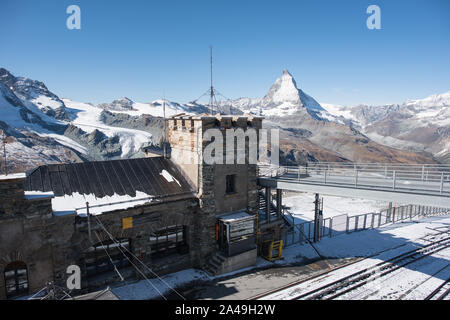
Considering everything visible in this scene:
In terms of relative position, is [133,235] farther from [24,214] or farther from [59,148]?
[59,148]

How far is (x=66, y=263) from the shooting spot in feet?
43.8

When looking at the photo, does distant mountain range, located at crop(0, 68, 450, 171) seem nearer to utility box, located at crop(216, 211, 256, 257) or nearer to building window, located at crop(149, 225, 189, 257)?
utility box, located at crop(216, 211, 256, 257)

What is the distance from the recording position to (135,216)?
15047 mm

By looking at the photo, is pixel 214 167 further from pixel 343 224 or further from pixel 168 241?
pixel 343 224

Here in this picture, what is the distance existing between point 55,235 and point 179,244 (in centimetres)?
685

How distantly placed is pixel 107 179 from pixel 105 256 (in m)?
4.10

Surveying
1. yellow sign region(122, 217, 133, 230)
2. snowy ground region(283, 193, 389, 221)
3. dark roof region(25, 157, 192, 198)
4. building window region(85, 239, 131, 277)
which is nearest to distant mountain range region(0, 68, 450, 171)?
dark roof region(25, 157, 192, 198)

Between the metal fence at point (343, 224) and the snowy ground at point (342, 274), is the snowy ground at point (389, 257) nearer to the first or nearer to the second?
the snowy ground at point (342, 274)

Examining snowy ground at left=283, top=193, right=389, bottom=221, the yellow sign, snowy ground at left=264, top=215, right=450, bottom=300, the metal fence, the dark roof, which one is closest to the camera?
the yellow sign

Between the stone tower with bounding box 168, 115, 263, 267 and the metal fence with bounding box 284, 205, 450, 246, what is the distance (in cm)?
521

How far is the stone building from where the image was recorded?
12.5 m

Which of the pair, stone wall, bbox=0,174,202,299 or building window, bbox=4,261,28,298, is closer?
stone wall, bbox=0,174,202,299
